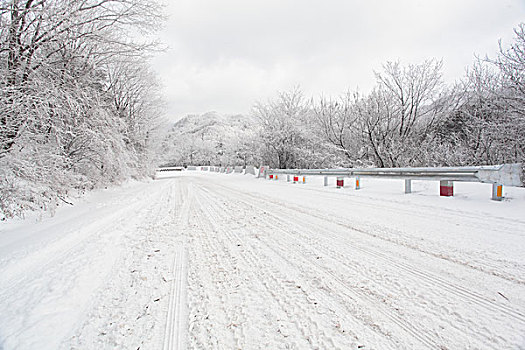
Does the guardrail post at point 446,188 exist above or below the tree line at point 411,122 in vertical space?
below

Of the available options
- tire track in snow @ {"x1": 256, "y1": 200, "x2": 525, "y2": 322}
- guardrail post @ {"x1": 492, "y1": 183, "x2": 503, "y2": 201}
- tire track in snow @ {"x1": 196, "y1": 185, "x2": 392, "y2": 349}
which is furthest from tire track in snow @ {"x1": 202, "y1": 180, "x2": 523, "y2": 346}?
guardrail post @ {"x1": 492, "y1": 183, "x2": 503, "y2": 201}

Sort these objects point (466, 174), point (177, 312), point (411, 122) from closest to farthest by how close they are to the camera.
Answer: point (177, 312) < point (466, 174) < point (411, 122)

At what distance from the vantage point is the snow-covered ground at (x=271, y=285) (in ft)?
5.75

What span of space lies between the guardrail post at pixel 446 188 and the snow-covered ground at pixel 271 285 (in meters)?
2.27

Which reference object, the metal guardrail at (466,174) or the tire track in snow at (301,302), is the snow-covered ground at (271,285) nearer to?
the tire track in snow at (301,302)

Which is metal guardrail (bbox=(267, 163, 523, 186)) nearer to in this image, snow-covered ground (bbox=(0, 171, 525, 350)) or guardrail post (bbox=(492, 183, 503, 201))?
guardrail post (bbox=(492, 183, 503, 201))

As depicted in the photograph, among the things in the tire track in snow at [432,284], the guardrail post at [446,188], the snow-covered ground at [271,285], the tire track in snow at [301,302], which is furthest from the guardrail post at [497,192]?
the tire track in snow at [301,302]

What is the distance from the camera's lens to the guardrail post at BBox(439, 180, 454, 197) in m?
6.94

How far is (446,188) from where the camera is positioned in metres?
7.04

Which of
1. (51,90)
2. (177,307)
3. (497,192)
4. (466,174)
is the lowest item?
(177,307)

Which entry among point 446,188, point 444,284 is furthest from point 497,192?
point 444,284

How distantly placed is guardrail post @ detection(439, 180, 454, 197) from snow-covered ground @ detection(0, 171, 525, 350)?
2.27 m

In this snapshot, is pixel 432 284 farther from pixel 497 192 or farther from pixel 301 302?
pixel 497 192

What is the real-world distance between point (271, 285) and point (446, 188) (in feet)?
22.8
